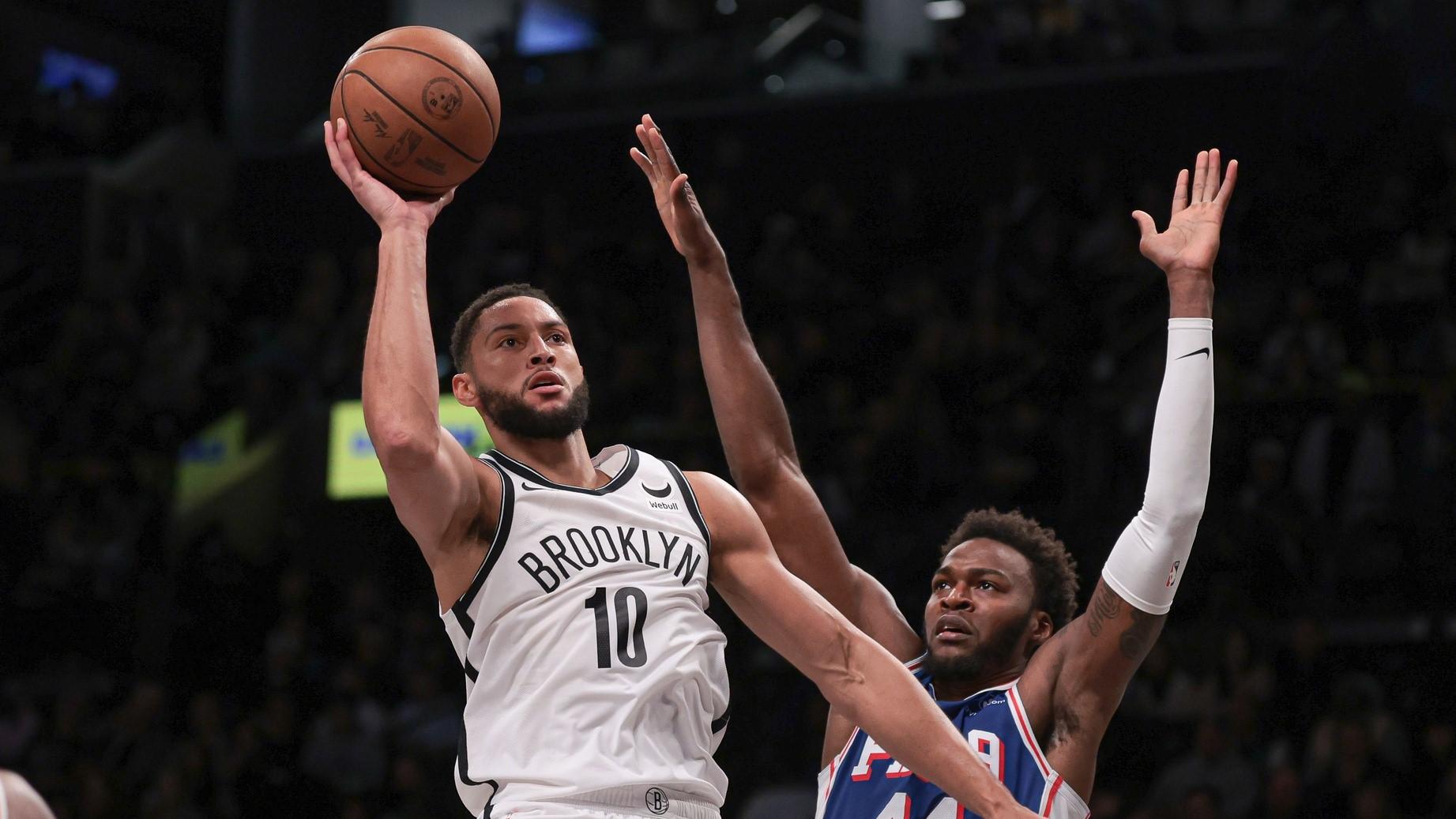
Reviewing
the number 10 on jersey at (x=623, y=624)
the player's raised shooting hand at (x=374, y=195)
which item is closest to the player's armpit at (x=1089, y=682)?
the number 10 on jersey at (x=623, y=624)

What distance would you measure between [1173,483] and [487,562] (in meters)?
1.65

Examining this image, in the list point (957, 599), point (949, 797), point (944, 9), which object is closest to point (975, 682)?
point (957, 599)

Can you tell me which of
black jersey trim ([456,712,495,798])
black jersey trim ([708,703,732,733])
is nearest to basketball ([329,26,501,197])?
black jersey trim ([456,712,495,798])

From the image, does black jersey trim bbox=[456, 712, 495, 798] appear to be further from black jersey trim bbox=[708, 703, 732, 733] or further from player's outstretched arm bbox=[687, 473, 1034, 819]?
player's outstretched arm bbox=[687, 473, 1034, 819]

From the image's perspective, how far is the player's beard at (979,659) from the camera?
15.1ft

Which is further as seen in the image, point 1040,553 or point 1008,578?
point 1040,553

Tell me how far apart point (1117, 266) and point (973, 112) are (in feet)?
11.8

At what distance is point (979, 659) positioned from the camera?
4605mm

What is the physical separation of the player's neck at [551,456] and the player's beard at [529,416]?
0.02 m

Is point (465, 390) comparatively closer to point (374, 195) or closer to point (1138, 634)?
point (374, 195)

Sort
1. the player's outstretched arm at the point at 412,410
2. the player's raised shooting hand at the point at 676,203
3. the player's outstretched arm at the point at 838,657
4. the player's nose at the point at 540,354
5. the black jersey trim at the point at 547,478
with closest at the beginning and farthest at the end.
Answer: the player's outstretched arm at the point at 412,410, the player's outstretched arm at the point at 838,657, the black jersey trim at the point at 547,478, the player's nose at the point at 540,354, the player's raised shooting hand at the point at 676,203

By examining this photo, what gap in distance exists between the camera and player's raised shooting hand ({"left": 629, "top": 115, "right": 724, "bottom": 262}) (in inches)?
187

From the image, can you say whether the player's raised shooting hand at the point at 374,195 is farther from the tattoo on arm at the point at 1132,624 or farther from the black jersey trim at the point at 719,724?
the tattoo on arm at the point at 1132,624

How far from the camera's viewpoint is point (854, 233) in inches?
514
